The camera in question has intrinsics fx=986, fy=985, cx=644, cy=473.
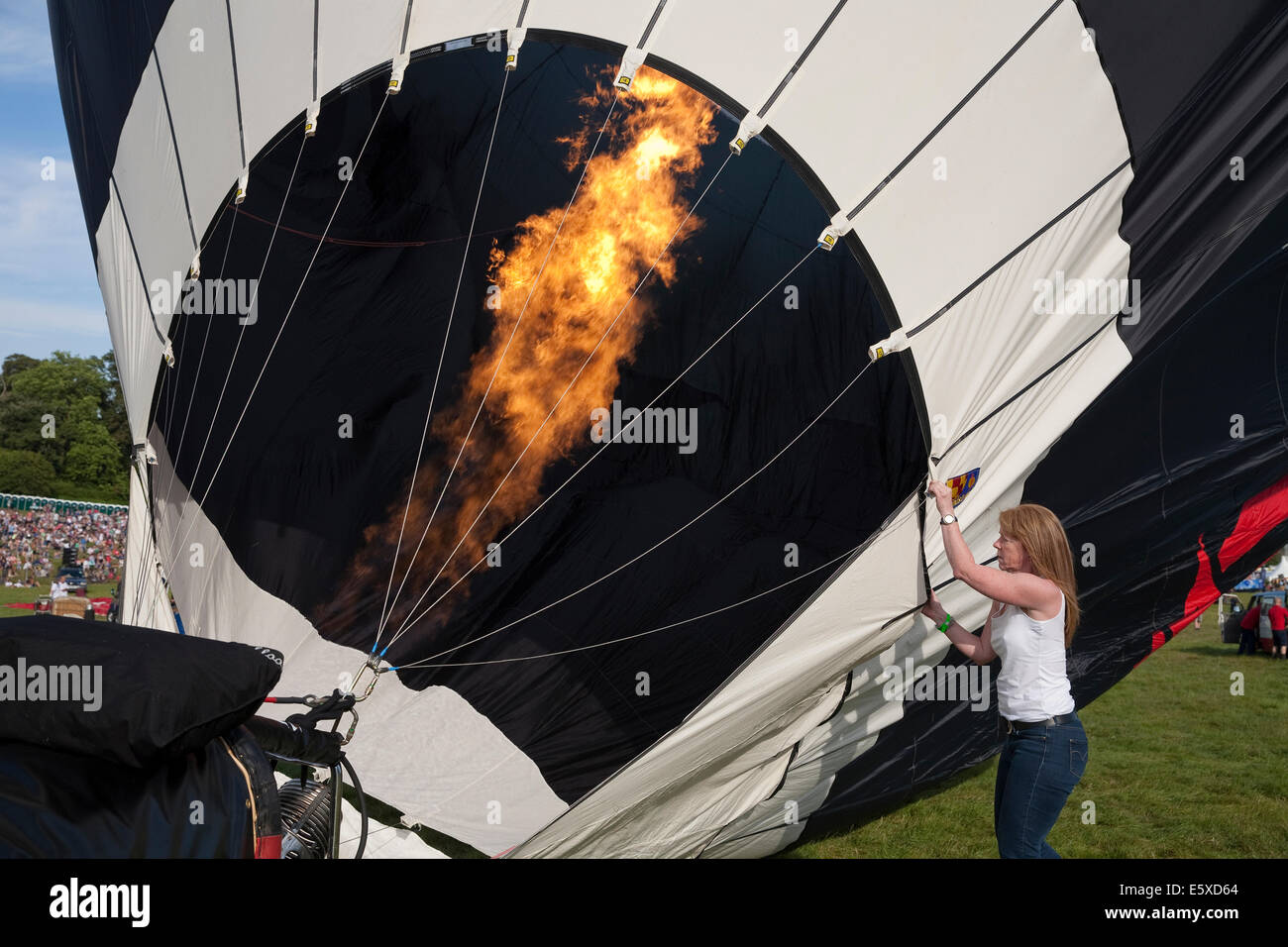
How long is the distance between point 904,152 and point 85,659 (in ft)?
9.17

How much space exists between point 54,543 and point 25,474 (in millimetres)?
14720

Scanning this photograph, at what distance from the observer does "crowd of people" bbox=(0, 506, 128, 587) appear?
835 inches

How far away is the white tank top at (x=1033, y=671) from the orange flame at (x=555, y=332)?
1.90m

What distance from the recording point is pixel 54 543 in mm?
23875

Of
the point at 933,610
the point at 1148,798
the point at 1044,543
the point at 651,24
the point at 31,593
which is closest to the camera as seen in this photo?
the point at 1044,543

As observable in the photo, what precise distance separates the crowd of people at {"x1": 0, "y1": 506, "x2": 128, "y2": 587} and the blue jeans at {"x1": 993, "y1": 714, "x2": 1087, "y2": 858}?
20.9 m

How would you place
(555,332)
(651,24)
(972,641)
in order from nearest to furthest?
1. (972,641)
2. (651,24)
3. (555,332)


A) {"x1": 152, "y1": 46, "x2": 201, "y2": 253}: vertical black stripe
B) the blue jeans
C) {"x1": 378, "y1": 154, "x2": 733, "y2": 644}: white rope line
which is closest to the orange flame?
{"x1": 378, "y1": 154, "x2": 733, "y2": 644}: white rope line

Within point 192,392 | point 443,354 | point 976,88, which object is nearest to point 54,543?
point 192,392

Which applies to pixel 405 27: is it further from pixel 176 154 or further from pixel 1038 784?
pixel 1038 784

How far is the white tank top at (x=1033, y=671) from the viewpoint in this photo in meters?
2.46

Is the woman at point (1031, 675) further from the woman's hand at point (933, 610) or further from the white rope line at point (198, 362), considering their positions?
the white rope line at point (198, 362)
